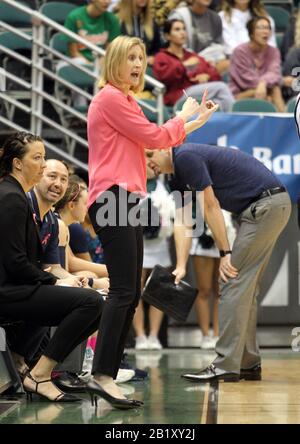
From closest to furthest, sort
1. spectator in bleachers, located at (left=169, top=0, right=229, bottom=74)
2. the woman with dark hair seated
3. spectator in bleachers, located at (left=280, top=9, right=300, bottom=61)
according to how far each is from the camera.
→ 1. the woman with dark hair seated
2. spectator in bleachers, located at (left=169, top=0, right=229, bottom=74)
3. spectator in bleachers, located at (left=280, top=9, right=300, bottom=61)

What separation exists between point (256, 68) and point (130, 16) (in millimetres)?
1375

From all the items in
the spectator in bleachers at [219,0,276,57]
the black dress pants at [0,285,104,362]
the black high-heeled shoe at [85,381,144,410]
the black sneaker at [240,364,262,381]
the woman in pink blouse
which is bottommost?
the black sneaker at [240,364,262,381]

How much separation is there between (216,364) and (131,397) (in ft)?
2.42

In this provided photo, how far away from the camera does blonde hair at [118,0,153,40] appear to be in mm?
9484

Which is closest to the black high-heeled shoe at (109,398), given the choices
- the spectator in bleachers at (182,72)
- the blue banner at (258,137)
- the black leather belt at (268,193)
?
the black leather belt at (268,193)

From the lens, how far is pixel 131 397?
5051 millimetres

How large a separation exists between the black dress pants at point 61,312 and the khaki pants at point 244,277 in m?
1.07

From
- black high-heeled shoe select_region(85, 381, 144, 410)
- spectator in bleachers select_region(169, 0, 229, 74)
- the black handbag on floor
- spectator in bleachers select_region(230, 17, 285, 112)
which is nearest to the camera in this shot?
black high-heeled shoe select_region(85, 381, 144, 410)

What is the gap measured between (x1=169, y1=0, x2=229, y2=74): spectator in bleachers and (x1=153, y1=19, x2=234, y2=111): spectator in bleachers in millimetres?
329

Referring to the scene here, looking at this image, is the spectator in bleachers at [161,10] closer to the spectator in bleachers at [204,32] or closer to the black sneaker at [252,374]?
the spectator in bleachers at [204,32]

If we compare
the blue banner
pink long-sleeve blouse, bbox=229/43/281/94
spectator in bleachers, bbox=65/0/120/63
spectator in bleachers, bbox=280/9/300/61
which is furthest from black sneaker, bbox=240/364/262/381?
spectator in bleachers, bbox=280/9/300/61

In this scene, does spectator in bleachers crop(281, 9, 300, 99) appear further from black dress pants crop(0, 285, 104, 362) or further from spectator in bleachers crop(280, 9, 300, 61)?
black dress pants crop(0, 285, 104, 362)

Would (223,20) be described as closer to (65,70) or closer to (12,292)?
(65,70)
